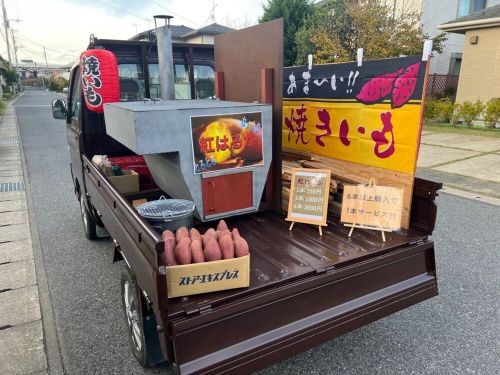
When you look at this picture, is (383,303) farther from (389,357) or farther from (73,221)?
(73,221)

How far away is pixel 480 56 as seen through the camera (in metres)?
13.1

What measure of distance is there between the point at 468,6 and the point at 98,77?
19446mm

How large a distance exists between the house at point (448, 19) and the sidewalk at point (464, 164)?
24.5 feet

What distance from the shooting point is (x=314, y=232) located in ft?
8.70

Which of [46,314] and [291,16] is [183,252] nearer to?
[46,314]

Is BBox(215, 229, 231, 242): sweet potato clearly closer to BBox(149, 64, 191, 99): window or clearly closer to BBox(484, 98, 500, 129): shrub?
BBox(149, 64, 191, 99): window

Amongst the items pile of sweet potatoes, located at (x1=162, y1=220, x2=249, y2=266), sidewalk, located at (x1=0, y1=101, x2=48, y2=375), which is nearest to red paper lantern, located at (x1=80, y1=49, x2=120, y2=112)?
sidewalk, located at (x1=0, y1=101, x2=48, y2=375)

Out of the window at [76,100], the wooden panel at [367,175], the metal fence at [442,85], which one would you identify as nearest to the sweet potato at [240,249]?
the wooden panel at [367,175]

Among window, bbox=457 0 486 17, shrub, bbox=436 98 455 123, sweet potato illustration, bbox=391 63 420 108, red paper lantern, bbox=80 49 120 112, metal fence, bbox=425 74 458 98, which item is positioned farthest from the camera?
window, bbox=457 0 486 17

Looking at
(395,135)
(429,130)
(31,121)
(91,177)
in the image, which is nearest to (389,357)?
(395,135)

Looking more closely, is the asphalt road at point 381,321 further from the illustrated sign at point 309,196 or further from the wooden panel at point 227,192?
the wooden panel at point 227,192

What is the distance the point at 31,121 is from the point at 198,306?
19450 mm

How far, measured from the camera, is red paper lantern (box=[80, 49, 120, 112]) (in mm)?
3523

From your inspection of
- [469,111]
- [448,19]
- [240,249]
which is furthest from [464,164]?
[448,19]
